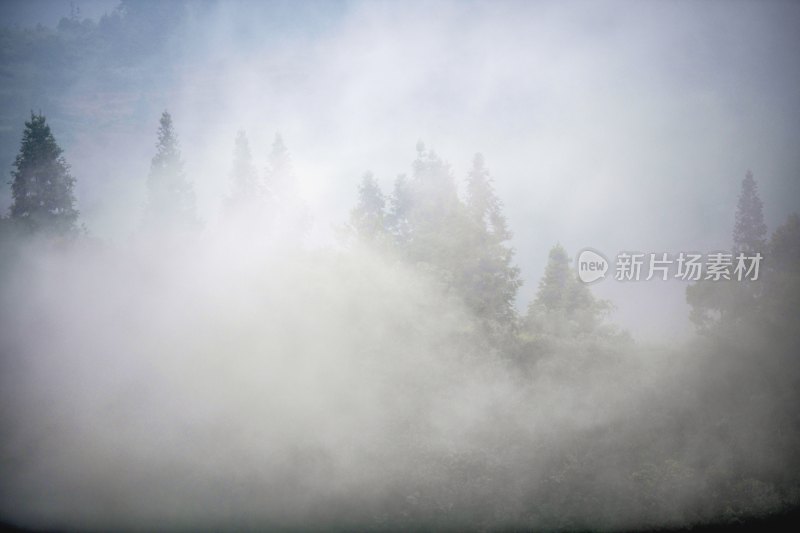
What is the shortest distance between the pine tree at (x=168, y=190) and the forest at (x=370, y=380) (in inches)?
5.5

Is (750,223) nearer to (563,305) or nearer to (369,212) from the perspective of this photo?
(563,305)

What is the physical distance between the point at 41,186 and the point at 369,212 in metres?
17.8

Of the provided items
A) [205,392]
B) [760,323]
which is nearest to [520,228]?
[760,323]

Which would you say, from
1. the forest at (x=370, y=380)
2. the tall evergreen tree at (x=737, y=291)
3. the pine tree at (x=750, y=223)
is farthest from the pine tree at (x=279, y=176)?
the pine tree at (x=750, y=223)

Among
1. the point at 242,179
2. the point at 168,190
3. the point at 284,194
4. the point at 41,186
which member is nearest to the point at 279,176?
the point at 284,194

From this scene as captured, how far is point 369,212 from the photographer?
89.0 ft

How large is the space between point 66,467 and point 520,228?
170 meters

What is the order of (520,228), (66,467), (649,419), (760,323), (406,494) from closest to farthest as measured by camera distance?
(66,467) < (406,494) < (649,419) < (760,323) < (520,228)

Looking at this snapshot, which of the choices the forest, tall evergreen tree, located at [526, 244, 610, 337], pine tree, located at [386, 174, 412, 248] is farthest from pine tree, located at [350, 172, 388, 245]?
tall evergreen tree, located at [526, 244, 610, 337]

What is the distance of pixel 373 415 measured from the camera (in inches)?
764

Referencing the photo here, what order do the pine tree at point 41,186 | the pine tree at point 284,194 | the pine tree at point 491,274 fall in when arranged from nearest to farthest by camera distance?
the pine tree at point 41,186 < the pine tree at point 491,274 < the pine tree at point 284,194

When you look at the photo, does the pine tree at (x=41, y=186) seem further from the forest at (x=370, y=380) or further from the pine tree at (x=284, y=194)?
the pine tree at (x=284, y=194)

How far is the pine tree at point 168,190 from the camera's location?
26.8 metres

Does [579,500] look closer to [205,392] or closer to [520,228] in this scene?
[205,392]
